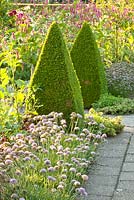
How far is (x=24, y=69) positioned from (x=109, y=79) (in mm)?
1303

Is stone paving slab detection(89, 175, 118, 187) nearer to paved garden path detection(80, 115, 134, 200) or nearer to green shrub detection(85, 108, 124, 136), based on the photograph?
paved garden path detection(80, 115, 134, 200)

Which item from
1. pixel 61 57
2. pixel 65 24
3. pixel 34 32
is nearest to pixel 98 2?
pixel 65 24

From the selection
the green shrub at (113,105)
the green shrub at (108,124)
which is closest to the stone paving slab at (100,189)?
the green shrub at (108,124)

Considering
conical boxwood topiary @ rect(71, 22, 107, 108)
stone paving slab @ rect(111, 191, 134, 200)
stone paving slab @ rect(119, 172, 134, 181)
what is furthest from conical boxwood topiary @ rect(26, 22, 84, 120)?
conical boxwood topiary @ rect(71, 22, 107, 108)

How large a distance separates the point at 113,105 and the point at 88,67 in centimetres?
71

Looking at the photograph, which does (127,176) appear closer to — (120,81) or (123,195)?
(123,195)

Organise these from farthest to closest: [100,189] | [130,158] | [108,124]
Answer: [108,124]
[130,158]
[100,189]

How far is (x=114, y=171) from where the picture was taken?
16.2 ft

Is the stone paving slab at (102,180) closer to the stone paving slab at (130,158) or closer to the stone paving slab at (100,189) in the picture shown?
the stone paving slab at (100,189)

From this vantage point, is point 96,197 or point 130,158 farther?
point 130,158

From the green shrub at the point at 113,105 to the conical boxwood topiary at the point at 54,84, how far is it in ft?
4.60

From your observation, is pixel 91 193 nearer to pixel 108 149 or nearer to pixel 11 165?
pixel 11 165

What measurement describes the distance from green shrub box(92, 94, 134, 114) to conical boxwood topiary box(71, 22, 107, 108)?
161mm

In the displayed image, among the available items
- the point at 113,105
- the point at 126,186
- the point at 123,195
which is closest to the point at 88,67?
the point at 113,105
